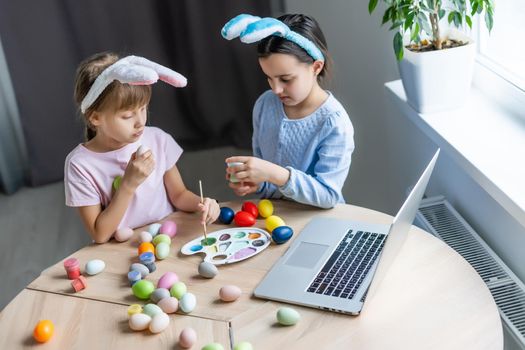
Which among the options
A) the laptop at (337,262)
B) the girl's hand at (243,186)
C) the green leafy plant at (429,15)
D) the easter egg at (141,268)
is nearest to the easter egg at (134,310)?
the easter egg at (141,268)

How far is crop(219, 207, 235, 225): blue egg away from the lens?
5.23 ft

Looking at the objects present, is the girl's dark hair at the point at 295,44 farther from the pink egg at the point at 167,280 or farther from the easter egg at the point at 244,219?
the pink egg at the point at 167,280

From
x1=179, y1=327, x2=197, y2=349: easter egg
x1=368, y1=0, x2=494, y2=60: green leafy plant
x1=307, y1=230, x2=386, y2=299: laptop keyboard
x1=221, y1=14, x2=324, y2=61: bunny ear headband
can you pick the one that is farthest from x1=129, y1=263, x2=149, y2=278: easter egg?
x1=368, y1=0, x2=494, y2=60: green leafy plant

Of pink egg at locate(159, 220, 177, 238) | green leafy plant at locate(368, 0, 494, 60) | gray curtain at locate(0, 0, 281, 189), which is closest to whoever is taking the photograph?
pink egg at locate(159, 220, 177, 238)

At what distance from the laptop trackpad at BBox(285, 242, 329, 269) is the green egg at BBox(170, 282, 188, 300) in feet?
0.74

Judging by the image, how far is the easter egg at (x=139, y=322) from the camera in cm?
124

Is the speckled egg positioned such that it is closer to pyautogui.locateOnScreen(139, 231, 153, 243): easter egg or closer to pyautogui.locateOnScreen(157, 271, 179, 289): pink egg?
pyautogui.locateOnScreen(157, 271, 179, 289): pink egg

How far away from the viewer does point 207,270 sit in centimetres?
138

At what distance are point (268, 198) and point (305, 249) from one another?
0.33 meters

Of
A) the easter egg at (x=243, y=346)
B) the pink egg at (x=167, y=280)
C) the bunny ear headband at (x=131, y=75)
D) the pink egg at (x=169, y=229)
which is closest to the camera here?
the easter egg at (x=243, y=346)

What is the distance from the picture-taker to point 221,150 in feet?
11.0

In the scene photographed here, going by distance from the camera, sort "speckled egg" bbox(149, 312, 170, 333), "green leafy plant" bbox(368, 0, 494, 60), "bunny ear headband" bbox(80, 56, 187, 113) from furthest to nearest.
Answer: "green leafy plant" bbox(368, 0, 494, 60)
"bunny ear headband" bbox(80, 56, 187, 113)
"speckled egg" bbox(149, 312, 170, 333)

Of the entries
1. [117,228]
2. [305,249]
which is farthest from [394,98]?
[117,228]

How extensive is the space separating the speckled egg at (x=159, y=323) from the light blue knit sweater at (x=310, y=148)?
1.54 feet
